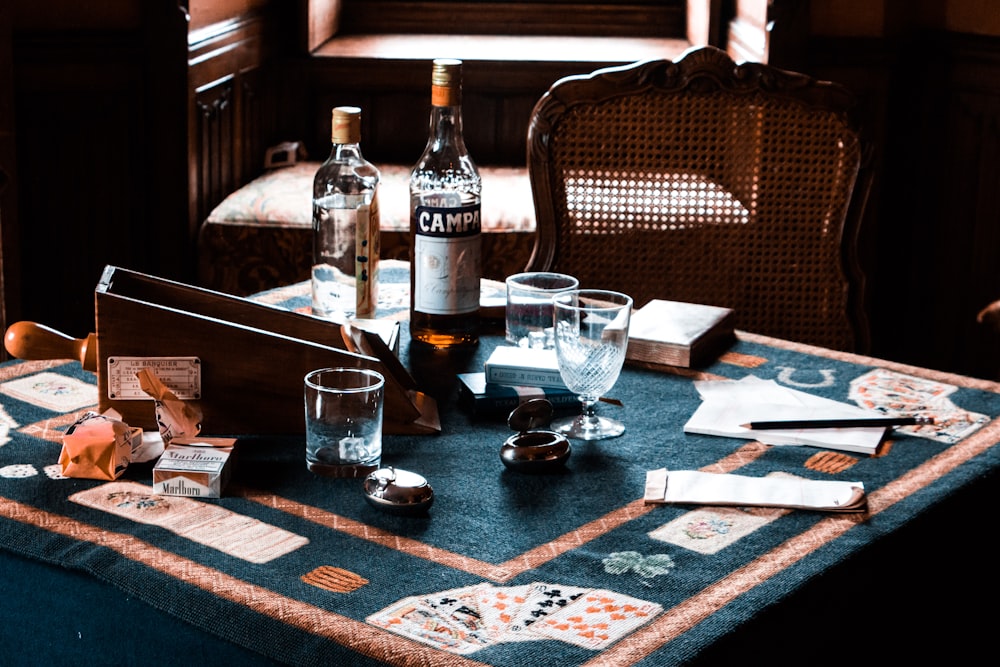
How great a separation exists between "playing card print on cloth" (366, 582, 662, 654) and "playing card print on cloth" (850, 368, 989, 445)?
1.78 feet

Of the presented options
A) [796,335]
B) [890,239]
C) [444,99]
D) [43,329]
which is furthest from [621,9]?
[43,329]

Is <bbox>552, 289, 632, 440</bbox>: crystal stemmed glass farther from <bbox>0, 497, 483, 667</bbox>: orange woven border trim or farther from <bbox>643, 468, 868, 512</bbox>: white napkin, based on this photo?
<bbox>0, 497, 483, 667</bbox>: orange woven border trim

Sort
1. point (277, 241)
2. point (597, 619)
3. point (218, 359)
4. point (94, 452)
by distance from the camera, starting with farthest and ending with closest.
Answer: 1. point (277, 241)
2. point (218, 359)
3. point (94, 452)
4. point (597, 619)

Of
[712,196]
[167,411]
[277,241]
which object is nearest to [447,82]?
[167,411]

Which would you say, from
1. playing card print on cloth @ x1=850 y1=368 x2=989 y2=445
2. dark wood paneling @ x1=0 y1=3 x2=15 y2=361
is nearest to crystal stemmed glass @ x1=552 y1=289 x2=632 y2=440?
playing card print on cloth @ x1=850 y1=368 x2=989 y2=445

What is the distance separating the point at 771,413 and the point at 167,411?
620 mm

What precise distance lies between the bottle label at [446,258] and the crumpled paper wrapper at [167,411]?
1.27 feet

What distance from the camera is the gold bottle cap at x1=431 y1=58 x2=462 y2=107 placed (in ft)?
4.67

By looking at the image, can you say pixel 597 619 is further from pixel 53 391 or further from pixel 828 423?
pixel 53 391

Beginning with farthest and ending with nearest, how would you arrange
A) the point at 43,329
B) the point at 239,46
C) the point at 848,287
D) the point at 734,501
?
the point at 239,46 → the point at 848,287 → the point at 43,329 → the point at 734,501

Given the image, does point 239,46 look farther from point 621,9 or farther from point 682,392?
point 682,392

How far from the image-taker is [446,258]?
58.5 inches

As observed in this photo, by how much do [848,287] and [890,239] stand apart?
4.82 ft

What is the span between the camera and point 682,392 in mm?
1435
